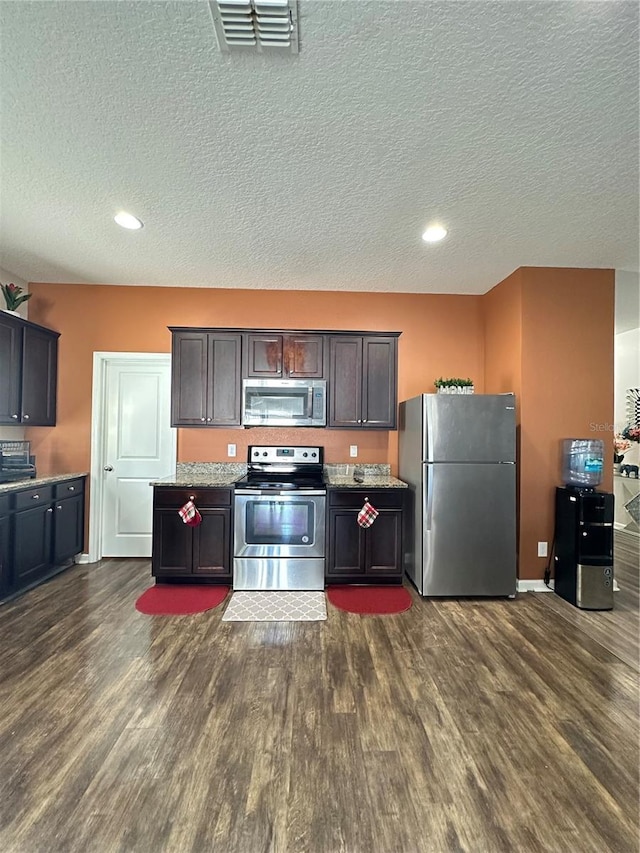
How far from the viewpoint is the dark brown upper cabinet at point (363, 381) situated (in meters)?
3.78

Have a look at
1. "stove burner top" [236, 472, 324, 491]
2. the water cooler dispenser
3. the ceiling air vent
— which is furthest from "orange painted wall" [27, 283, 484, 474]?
the ceiling air vent

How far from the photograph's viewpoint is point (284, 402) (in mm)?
3727

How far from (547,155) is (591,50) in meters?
0.57

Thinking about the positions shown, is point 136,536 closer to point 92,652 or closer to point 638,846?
point 92,652

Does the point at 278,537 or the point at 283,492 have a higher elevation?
the point at 283,492

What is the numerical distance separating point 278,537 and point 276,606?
1.83 ft

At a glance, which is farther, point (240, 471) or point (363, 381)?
point (240, 471)

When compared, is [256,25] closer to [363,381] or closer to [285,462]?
[363,381]

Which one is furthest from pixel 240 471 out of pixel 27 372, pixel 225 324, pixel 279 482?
pixel 27 372

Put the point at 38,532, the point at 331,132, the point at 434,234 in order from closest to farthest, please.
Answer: the point at 331,132 < the point at 434,234 < the point at 38,532

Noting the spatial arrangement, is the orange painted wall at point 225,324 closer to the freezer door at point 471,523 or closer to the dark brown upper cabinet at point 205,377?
the dark brown upper cabinet at point 205,377

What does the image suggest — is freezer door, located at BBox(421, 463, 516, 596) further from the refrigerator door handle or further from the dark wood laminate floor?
the dark wood laminate floor

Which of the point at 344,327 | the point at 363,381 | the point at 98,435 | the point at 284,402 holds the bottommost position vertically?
the point at 98,435

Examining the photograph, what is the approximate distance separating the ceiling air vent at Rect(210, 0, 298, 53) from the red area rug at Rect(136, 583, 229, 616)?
3.31 m
